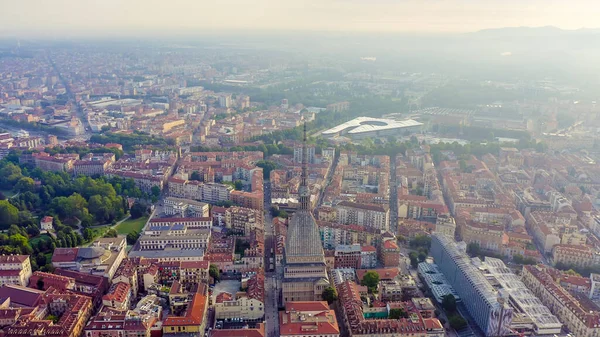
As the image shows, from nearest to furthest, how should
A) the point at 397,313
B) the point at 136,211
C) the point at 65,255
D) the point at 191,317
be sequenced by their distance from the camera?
the point at 191,317
the point at 397,313
the point at 65,255
the point at 136,211

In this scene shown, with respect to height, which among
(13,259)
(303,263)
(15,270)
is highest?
(303,263)

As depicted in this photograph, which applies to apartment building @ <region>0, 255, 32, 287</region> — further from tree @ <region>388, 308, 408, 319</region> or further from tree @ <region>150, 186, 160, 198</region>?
tree @ <region>388, 308, 408, 319</region>

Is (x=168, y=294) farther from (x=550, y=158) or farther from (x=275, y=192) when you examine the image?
(x=550, y=158)

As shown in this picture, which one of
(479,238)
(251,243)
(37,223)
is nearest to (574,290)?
(479,238)

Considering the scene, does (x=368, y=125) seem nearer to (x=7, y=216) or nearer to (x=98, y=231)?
(x=98, y=231)

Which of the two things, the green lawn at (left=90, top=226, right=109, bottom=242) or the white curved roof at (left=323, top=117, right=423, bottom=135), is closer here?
the green lawn at (left=90, top=226, right=109, bottom=242)

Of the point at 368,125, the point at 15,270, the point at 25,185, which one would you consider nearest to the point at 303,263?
the point at 15,270

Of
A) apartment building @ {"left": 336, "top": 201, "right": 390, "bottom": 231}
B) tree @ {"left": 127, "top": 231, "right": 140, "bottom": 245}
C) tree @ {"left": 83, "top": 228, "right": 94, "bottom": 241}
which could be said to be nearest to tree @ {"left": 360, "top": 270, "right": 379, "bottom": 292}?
apartment building @ {"left": 336, "top": 201, "right": 390, "bottom": 231}
